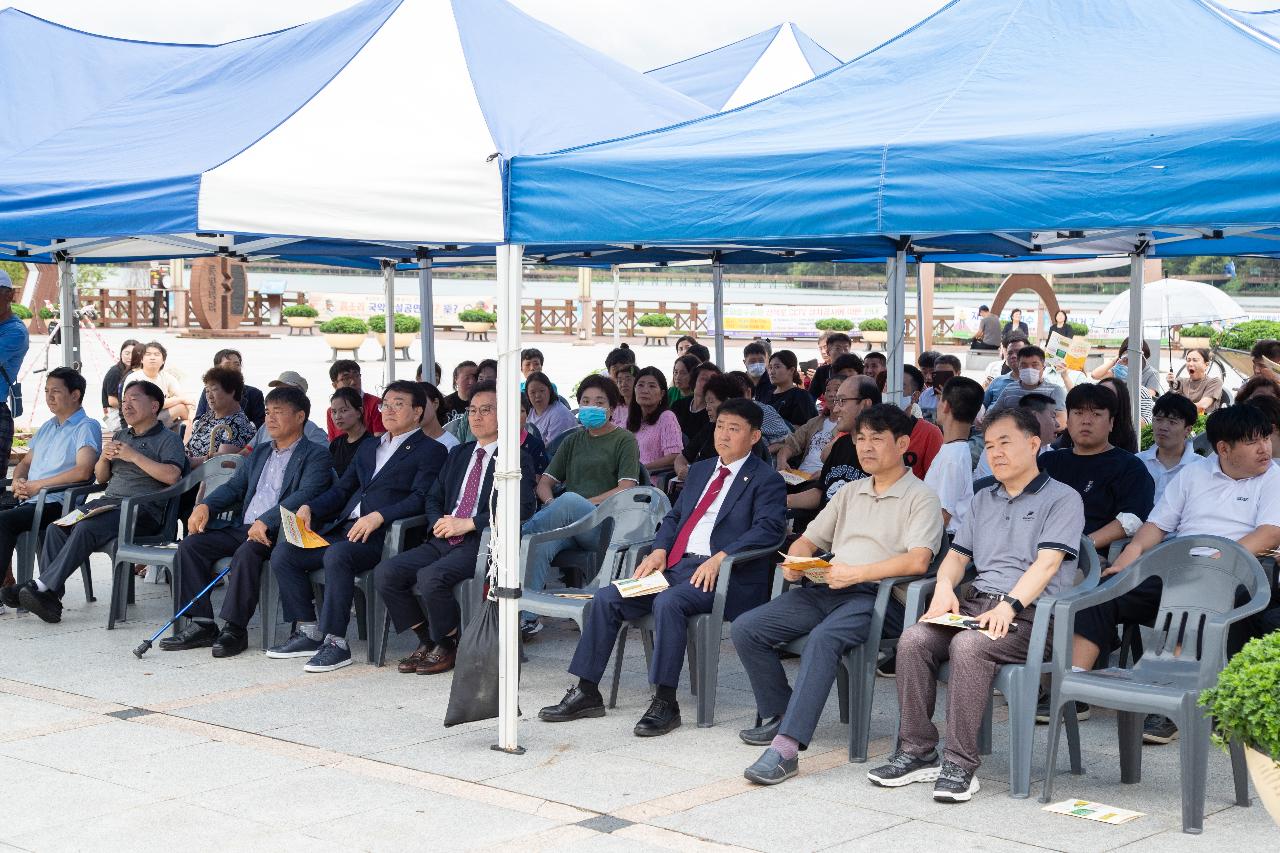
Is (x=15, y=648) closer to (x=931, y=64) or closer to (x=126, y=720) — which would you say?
(x=126, y=720)

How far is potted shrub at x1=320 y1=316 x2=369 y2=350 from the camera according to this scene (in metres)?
32.4

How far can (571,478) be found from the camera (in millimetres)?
7754

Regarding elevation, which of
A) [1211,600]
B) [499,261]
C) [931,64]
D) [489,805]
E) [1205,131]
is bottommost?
[489,805]

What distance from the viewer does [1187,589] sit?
203 inches

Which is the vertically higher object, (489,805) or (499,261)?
(499,261)

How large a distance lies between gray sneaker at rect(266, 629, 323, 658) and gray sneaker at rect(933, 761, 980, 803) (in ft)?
10.6

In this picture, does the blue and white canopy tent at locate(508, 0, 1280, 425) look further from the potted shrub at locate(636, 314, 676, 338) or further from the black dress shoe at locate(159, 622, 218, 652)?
the potted shrub at locate(636, 314, 676, 338)

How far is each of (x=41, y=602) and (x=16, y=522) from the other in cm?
71

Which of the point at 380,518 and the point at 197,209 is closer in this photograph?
the point at 197,209

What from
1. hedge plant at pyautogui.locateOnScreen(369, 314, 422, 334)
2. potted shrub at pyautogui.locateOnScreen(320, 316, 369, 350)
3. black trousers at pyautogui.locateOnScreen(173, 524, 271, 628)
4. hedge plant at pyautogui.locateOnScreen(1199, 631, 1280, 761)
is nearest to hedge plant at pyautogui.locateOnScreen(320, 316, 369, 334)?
potted shrub at pyautogui.locateOnScreen(320, 316, 369, 350)

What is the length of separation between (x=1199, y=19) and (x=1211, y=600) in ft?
7.23

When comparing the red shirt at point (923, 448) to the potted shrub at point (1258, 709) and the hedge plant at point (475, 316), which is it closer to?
the potted shrub at point (1258, 709)

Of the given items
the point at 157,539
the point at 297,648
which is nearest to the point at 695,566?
the point at 297,648

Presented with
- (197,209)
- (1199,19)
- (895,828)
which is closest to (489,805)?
(895,828)
